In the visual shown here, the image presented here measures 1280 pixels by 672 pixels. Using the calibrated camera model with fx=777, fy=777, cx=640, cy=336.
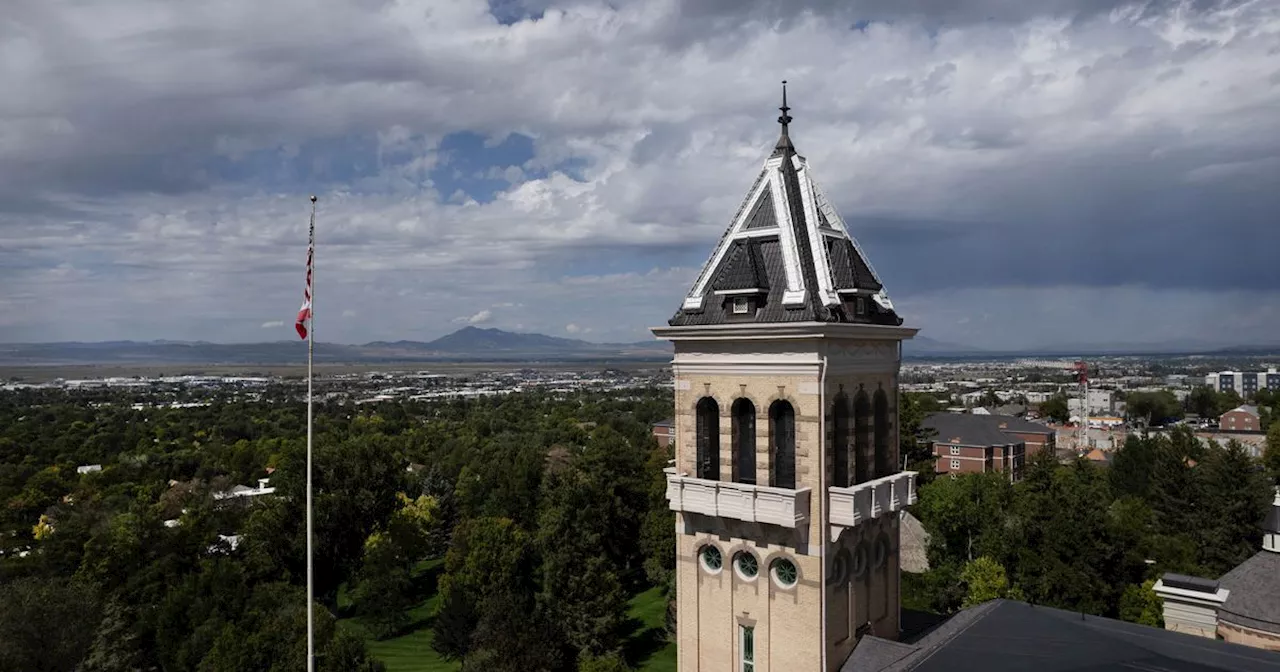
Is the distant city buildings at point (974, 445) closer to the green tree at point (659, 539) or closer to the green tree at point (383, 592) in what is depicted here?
the green tree at point (659, 539)

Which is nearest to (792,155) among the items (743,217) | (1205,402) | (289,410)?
(743,217)

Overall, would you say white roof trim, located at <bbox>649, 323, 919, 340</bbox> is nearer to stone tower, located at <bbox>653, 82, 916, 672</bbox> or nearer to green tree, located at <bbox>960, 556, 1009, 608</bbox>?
stone tower, located at <bbox>653, 82, 916, 672</bbox>

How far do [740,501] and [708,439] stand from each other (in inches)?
86.0

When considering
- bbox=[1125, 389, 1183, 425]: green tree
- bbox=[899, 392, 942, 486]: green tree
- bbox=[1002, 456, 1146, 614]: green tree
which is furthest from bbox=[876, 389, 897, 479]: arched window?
bbox=[1125, 389, 1183, 425]: green tree

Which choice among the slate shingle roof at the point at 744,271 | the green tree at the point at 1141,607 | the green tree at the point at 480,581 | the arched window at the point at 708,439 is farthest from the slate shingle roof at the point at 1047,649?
the green tree at the point at 1141,607

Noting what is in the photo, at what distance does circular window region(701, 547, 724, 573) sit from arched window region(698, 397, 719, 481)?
74.9 inches

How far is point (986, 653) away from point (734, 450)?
744 cm

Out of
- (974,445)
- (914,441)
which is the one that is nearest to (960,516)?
(914,441)

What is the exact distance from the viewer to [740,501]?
19.3 metres

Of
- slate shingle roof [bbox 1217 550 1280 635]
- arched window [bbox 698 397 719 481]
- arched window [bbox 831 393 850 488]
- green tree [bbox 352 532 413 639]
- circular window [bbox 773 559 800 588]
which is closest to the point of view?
circular window [bbox 773 559 800 588]

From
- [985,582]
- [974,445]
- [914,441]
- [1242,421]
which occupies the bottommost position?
[1242,421]

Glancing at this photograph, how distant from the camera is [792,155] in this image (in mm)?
21578

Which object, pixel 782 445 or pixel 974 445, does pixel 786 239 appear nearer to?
pixel 782 445

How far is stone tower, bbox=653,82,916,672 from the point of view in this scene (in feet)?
61.8
